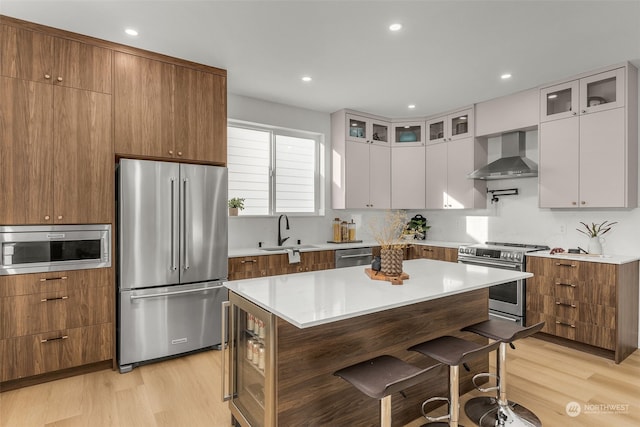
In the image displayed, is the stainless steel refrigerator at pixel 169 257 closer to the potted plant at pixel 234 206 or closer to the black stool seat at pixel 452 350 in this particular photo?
the potted plant at pixel 234 206

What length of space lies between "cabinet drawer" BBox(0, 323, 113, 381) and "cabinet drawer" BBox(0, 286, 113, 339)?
0.05 meters

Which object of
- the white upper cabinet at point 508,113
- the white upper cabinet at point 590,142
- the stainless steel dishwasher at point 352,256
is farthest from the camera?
the stainless steel dishwasher at point 352,256

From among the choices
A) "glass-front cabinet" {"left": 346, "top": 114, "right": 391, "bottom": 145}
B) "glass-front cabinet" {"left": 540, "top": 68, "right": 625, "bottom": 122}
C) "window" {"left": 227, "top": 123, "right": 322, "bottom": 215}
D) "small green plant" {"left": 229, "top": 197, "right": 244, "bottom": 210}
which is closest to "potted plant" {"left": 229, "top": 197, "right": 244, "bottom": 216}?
"small green plant" {"left": 229, "top": 197, "right": 244, "bottom": 210}

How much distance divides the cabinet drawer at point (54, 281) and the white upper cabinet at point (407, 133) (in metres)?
4.14

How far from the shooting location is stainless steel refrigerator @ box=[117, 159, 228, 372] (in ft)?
9.91

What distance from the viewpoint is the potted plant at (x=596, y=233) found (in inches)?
144

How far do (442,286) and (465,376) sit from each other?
0.96m

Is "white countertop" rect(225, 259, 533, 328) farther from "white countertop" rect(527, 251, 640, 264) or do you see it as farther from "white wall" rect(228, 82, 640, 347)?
"white wall" rect(228, 82, 640, 347)

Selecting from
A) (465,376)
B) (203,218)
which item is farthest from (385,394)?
(203,218)

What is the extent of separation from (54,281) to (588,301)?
4721 millimetres

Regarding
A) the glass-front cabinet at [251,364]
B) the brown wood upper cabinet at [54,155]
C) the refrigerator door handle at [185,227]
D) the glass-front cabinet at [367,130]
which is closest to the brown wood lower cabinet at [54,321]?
the brown wood upper cabinet at [54,155]

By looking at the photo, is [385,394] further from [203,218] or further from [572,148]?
[572,148]

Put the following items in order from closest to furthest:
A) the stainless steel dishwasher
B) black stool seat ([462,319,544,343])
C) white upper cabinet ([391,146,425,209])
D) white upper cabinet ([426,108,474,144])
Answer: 1. black stool seat ([462,319,544,343])
2. the stainless steel dishwasher
3. white upper cabinet ([426,108,474,144])
4. white upper cabinet ([391,146,425,209])

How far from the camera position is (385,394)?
1.52 meters
